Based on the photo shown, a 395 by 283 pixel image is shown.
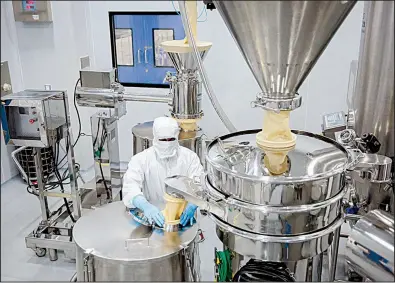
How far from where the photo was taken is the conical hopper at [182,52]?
6.85 ft

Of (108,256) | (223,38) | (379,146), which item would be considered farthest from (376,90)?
(223,38)

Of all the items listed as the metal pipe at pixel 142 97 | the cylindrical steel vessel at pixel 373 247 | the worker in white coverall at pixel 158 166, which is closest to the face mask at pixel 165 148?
the worker in white coverall at pixel 158 166

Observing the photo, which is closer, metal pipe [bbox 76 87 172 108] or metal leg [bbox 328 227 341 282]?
metal leg [bbox 328 227 341 282]

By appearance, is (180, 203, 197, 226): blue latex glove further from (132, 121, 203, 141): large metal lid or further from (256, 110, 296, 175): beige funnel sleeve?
(132, 121, 203, 141): large metal lid

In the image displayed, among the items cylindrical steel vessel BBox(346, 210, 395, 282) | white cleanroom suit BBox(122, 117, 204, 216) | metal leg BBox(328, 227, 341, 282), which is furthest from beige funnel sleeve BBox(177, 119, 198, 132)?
cylindrical steel vessel BBox(346, 210, 395, 282)

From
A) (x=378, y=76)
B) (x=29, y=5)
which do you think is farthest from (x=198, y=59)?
(x=29, y=5)

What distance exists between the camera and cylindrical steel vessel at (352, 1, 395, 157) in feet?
3.68

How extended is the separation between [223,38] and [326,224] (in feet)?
6.46

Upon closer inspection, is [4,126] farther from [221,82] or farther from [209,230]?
[221,82]

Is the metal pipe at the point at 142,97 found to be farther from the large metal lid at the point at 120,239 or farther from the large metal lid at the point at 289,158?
the large metal lid at the point at 289,158

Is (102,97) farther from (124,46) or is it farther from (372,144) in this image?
(372,144)

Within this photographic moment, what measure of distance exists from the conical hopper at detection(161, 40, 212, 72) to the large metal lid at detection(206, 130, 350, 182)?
1.02 m

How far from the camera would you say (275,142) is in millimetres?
988

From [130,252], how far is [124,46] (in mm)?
1986
